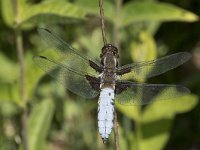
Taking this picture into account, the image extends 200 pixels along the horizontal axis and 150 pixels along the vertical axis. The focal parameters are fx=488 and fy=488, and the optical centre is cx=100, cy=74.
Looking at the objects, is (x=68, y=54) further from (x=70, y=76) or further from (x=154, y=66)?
(x=154, y=66)

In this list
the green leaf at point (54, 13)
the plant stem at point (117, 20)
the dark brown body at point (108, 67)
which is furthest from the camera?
the plant stem at point (117, 20)

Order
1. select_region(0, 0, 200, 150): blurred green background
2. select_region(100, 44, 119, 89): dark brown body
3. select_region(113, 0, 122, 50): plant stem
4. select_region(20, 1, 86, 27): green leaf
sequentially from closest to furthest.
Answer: select_region(100, 44, 119, 89): dark brown body, select_region(20, 1, 86, 27): green leaf, select_region(0, 0, 200, 150): blurred green background, select_region(113, 0, 122, 50): plant stem

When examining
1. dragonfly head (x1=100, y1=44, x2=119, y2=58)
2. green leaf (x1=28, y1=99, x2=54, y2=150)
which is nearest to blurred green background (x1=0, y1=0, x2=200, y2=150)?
green leaf (x1=28, y1=99, x2=54, y2=150)

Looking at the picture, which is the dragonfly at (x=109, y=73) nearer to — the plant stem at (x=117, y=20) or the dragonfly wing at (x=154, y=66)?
the dragonfly wing at (x=154, y=66)

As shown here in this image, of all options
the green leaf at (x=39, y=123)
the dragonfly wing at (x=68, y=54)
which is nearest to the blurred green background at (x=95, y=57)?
the green leaf at (x=39, y=123)

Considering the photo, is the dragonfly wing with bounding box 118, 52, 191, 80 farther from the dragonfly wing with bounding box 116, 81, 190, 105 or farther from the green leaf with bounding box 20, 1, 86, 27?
the green leaf with bounding box 20, 1, 86, 27

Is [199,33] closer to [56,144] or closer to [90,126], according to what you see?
[90,126]
